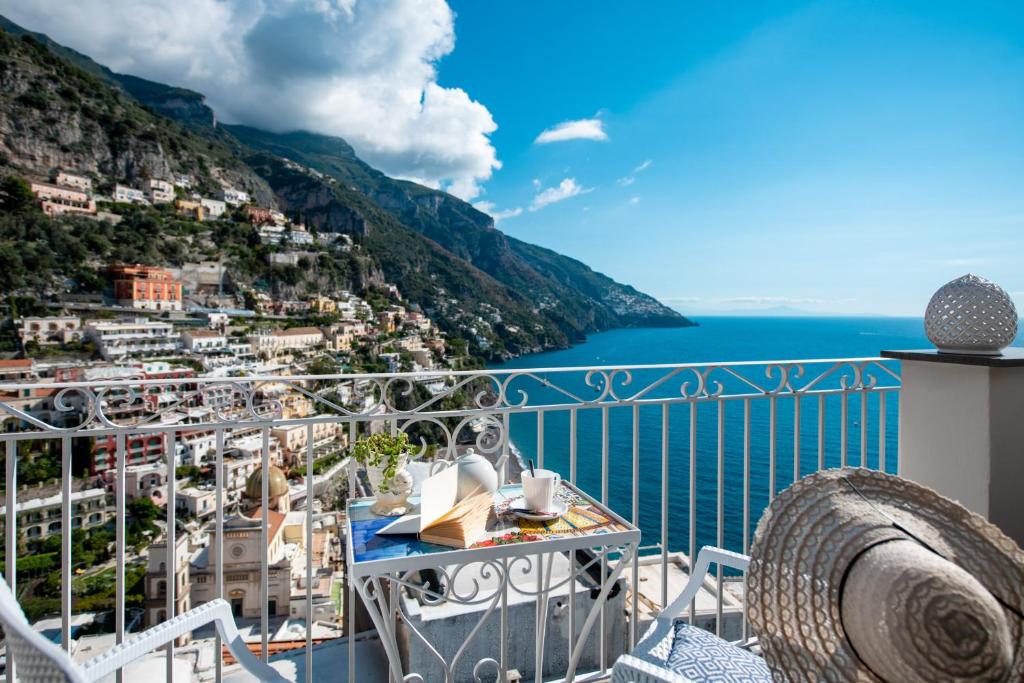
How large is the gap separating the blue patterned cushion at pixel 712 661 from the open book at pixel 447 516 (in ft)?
2.18

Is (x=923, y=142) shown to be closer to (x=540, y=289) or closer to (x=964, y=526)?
(x=964, y=526)

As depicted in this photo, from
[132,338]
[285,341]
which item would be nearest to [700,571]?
[132,338]

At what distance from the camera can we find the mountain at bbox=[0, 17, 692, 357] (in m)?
40.6

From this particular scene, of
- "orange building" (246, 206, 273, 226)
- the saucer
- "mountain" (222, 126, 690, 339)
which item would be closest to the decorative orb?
the saucer

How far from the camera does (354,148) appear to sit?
87562 millimetres

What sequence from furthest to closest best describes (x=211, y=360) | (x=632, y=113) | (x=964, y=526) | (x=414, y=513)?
(x=211, y=360) → (x=632, y=113) → (x=414, y=513) → (x=964, y=526)

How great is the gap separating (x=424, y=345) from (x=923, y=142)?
29.9 metres

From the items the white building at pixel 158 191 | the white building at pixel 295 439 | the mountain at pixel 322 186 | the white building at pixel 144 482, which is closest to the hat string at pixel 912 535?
the white building at pixel 295 439

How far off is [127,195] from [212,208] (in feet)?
21.1

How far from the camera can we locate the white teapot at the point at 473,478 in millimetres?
1568

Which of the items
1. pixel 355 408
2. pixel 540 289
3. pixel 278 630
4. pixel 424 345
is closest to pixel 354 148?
pixel 540 289

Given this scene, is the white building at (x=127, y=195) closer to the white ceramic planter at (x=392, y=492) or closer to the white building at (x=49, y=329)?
the white building at (x=49, y=329)

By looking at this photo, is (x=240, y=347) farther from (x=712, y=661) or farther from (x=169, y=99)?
(x=169, y=99)

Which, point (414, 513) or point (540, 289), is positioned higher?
point (540, 289)
